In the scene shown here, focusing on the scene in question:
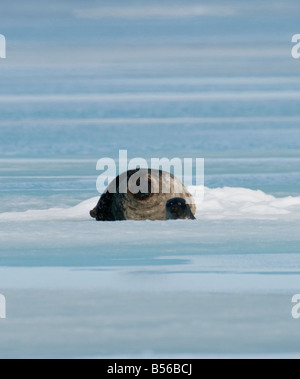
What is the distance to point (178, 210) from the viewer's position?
14.0m

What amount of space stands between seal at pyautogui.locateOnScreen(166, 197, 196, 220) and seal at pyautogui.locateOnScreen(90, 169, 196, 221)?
216 millimetres

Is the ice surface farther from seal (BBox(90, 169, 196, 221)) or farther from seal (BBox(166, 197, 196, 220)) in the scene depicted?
seal (BBox(90, 169, 196, 221))

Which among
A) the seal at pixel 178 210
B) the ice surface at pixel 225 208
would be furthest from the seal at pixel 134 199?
the ice surface at pixel 225 208

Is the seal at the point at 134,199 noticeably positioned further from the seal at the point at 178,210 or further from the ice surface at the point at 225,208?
the ice surface at the point at 225,208

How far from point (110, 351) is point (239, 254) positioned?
3.86 m

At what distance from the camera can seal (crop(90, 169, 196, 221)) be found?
46.7 feet

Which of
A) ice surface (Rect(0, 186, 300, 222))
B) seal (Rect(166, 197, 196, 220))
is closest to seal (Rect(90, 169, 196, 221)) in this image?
seal (Rect(166, 197, 196, 220))

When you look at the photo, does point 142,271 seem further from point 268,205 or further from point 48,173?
point 48,173

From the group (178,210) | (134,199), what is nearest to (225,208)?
(178,210)

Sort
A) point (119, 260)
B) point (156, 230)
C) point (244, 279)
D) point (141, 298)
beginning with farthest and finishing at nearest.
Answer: point (156, 230)
point (119, 260)
point (244, 279)
point (141, 298)

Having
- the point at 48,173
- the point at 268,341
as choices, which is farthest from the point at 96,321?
the point at 48,173

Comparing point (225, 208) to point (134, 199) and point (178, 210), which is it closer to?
point (178, 210)

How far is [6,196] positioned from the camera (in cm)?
1670

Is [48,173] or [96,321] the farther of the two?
[48,173]
